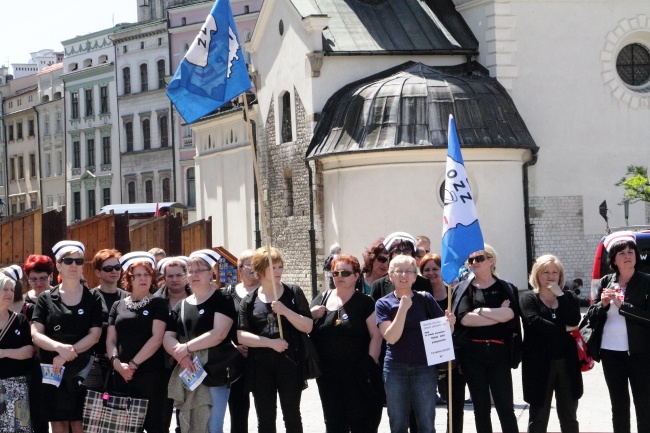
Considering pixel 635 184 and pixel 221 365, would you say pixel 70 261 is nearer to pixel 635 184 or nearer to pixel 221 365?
pixel 221 365

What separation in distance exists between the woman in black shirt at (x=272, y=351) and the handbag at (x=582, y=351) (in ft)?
7.67

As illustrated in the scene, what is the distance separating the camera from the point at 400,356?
10.4m

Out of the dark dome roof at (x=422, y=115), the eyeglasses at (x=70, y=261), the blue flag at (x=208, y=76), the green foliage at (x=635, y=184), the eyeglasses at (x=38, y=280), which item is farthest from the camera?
the dark dome roof at (x=422, y=115)

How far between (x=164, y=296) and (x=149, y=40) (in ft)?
186

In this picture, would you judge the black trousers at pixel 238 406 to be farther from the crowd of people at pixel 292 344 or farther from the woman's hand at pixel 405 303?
the woman's hand at pixel 405 303

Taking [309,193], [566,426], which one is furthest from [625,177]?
[566,426]

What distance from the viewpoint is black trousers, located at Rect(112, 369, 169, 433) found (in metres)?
10.7

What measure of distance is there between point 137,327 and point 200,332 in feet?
1.77

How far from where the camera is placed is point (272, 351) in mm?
10711

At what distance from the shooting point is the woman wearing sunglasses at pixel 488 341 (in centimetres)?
1062

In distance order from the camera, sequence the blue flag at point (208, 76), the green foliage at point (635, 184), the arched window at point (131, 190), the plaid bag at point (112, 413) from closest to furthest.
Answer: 1. the plaid bag at point (112, 413)
2. the blue flag at point (208, 76)
3. the green foliage at point (635, 184)
4. the arched window at point (131, 190)

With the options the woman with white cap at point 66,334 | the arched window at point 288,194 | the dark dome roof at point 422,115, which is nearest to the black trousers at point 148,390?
the woman with white cap at point 66,334

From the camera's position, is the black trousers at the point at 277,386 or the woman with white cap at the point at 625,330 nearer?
the woman with white cap at the point at 625,330

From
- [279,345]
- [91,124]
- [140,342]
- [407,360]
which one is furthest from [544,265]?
[91,124]
